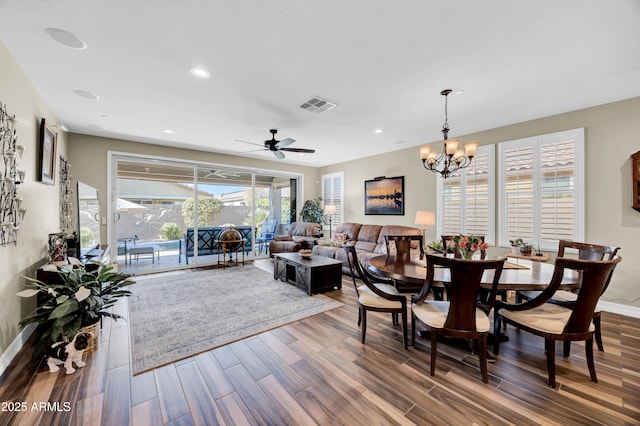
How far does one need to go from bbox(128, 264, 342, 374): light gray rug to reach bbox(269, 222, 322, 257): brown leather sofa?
1.66 meters

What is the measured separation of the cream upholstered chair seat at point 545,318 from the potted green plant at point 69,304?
342 cm

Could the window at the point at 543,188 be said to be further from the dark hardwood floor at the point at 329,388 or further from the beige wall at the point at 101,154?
the beige wall at the point at 101,154

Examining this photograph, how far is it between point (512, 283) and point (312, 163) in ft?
→ 20.5

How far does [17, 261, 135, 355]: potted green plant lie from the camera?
209 cm

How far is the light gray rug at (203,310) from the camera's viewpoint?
8.19 ft

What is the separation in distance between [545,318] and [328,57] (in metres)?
2.95

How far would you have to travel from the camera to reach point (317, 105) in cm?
345

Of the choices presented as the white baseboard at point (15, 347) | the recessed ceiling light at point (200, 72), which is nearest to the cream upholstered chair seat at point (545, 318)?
the recessed ceiling light at point (200, 72)

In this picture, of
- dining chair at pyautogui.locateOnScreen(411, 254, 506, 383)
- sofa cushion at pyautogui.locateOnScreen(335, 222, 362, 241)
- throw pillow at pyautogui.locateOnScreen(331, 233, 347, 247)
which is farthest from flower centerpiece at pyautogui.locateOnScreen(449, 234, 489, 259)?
sofa cushion at pyautogui.locateOnScreen(335, 222, 362, 241)

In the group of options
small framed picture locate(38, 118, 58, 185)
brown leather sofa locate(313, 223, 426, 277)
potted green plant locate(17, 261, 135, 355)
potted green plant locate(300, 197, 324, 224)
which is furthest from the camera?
potted green plant locate(300, 197, 324, 224)

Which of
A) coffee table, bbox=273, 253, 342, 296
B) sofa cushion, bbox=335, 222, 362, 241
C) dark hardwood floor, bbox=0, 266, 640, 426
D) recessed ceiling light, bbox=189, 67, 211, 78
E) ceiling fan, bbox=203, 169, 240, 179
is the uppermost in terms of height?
recessed ceiling light, bbox=189, 67, 211, 78

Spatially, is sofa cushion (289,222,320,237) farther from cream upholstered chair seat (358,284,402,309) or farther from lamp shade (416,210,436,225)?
cream upholstered chair seat (358,284,402,309)

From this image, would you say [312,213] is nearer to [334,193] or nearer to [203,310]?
[334,193]

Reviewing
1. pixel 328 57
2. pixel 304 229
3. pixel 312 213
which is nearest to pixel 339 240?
pixel 304 229
